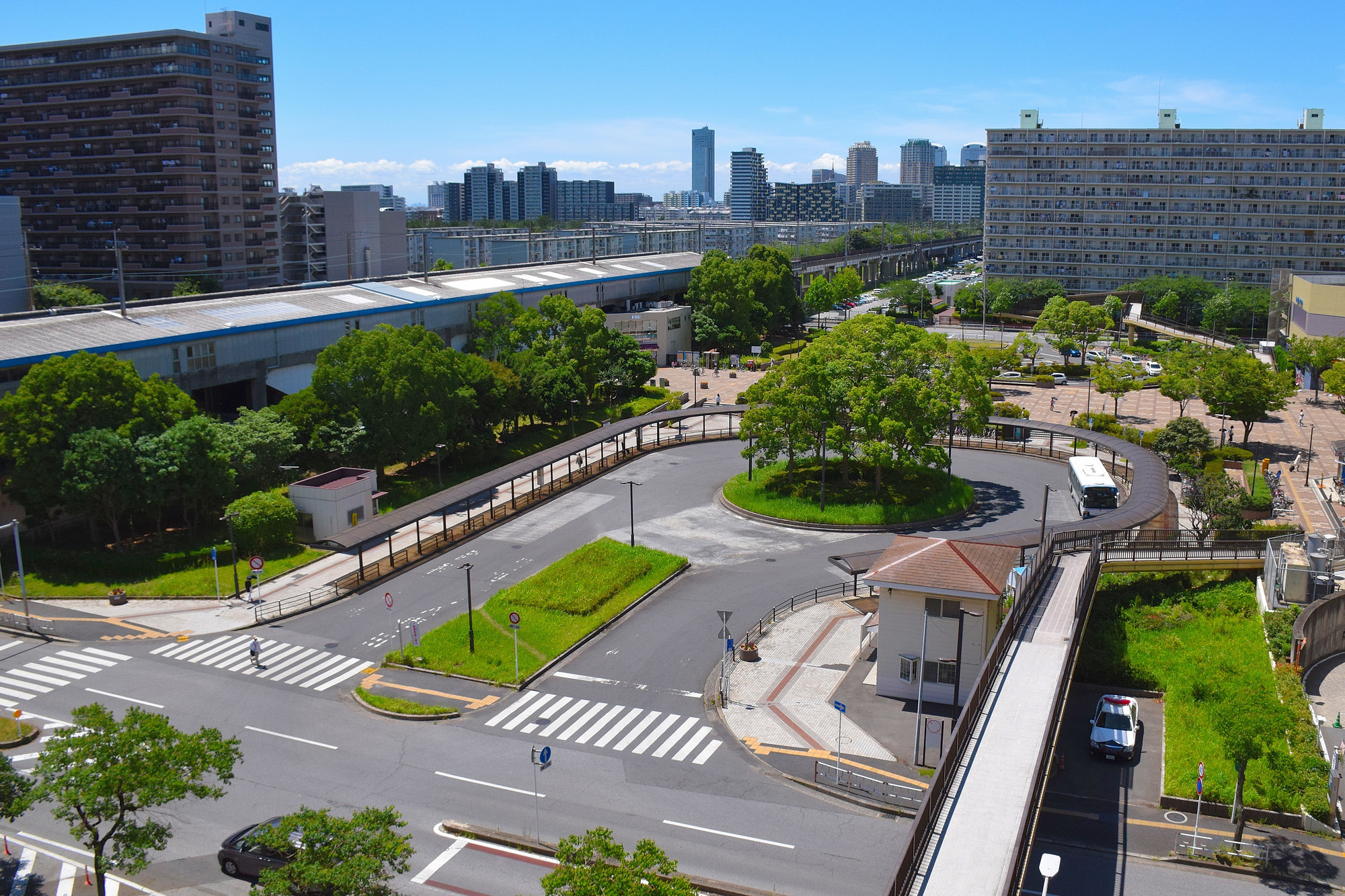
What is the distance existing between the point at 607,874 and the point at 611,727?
1338 centimetres

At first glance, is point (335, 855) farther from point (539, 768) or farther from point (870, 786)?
point (870, 786)

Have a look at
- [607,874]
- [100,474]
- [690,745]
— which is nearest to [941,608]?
[690,745]

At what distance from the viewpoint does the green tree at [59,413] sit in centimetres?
3988

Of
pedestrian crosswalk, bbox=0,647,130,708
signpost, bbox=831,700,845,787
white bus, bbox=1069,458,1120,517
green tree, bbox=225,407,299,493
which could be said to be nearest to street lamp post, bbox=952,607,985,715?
signpost, bbox=831,700,845,787

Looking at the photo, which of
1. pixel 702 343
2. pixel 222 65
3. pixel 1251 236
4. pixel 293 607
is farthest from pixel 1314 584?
pixel 222 65

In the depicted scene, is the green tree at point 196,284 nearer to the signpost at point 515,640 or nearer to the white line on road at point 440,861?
the signpost at point 515,640

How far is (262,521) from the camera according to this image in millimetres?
42250

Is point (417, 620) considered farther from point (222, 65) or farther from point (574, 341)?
point (222, 65)

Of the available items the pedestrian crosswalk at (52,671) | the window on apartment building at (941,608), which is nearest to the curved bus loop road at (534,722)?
the pedestrian crosswalk at (52,671)

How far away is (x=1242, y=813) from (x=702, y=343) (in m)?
74.8

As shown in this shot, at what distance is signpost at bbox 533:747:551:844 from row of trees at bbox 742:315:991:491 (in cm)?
2459

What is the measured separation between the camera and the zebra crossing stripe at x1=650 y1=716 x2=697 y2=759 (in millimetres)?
27234

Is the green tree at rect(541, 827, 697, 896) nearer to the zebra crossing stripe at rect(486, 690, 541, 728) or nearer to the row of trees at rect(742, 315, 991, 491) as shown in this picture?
the zebra crossing stripe at rect(486, 690, 541, 728)

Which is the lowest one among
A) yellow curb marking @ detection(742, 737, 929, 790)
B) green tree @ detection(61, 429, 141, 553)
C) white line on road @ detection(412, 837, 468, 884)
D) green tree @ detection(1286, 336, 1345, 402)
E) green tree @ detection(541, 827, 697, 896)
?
white line on road @ detection(412, 837, 468, 884)
